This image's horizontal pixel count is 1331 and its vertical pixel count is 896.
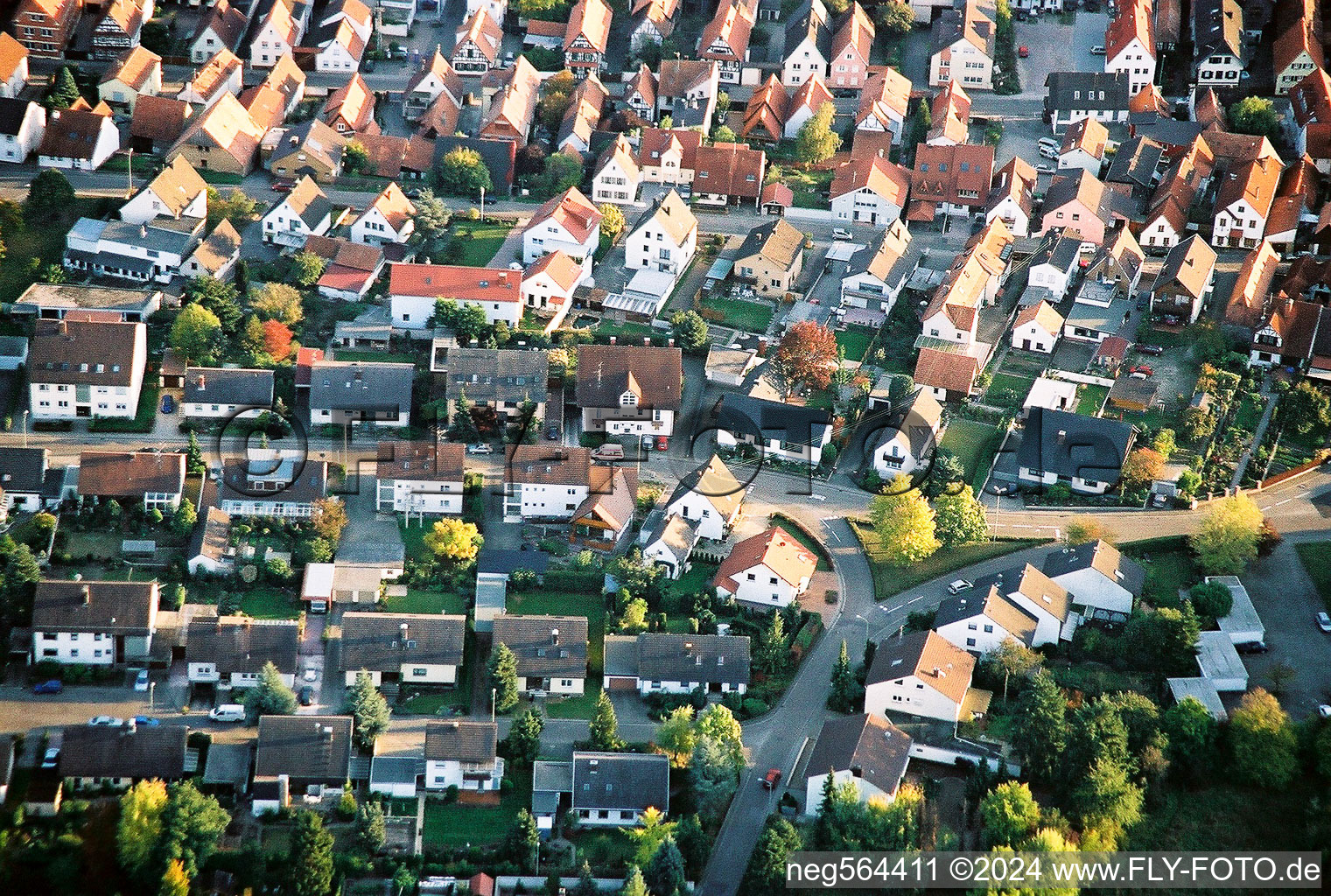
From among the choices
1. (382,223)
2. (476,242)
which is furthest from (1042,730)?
(382,223)

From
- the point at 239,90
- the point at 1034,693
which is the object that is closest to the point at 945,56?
the point at 239,90

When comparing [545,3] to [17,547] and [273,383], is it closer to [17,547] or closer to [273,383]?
[273,383]

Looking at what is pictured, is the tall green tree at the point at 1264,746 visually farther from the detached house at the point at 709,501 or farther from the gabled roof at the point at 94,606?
the gabled roof at the point at 94,606

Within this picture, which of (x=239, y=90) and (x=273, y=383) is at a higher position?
(x=239, y=90)

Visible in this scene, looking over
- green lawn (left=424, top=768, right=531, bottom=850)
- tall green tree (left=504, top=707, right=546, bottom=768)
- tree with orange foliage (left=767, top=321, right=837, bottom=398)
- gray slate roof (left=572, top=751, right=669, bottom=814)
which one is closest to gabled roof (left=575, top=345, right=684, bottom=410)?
tree with orange foliage (left=767, top=321, right=837, bottom=398)

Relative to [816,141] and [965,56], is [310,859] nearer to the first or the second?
[816,141]

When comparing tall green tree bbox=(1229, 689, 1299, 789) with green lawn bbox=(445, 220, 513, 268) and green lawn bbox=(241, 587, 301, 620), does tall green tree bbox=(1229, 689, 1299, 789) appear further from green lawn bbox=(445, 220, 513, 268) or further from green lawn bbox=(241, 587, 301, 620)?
green lawn bbox=(445, 220, 513, 268)

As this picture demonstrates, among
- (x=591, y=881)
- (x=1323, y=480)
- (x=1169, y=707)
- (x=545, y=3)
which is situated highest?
(x=545, y=3)
